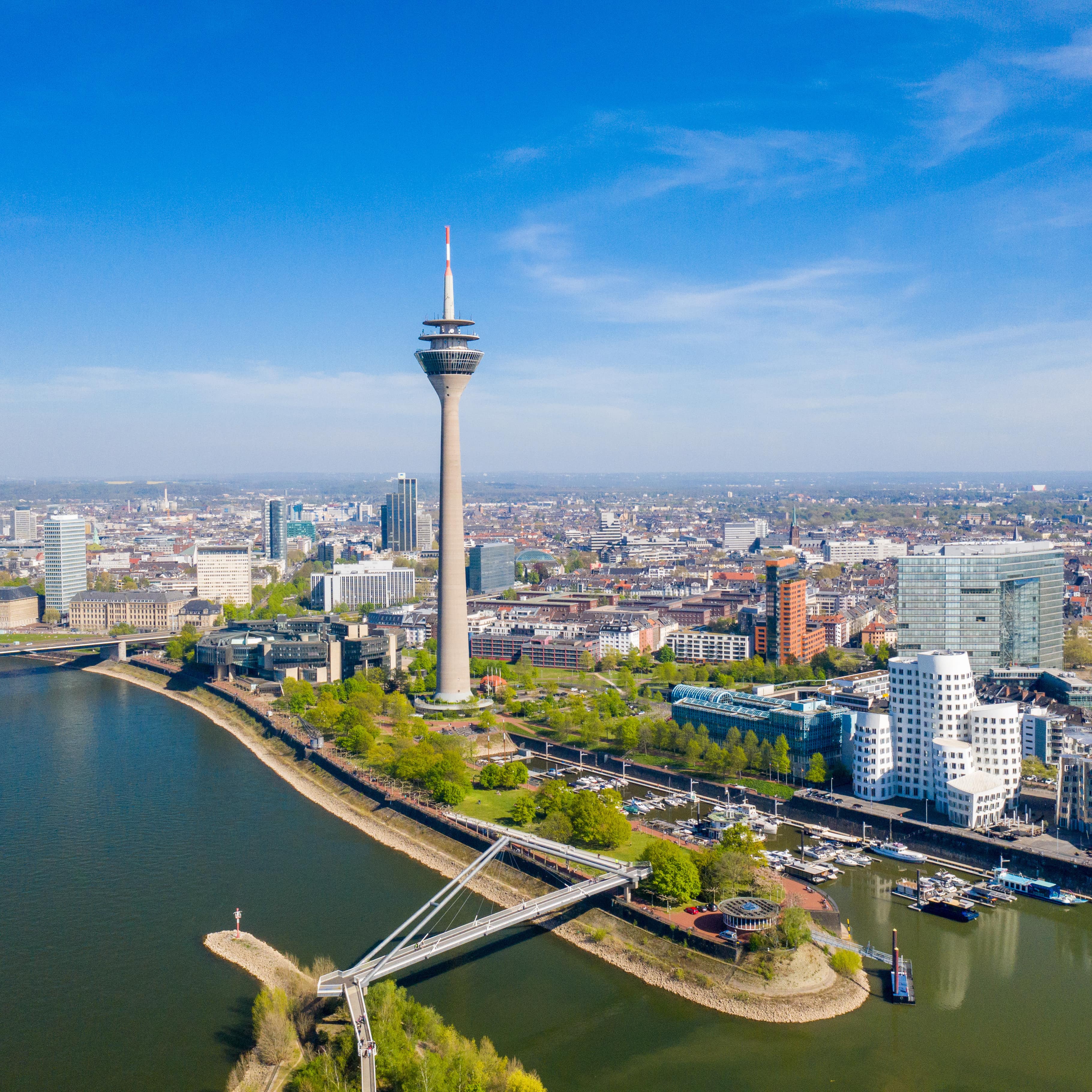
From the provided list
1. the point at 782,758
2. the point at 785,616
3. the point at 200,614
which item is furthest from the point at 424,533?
the point at 782,758

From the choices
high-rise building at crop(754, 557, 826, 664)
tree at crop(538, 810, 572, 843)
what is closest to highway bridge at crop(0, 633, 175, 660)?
high-rise building at crop(754, 557, 826, 664)

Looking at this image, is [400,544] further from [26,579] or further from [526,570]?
[26,579]

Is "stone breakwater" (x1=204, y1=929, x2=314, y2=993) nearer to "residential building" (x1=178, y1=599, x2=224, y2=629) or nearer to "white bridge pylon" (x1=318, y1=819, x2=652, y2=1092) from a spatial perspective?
"white bridge pylon" (x1=318, y1=819, x2=652, y2=1092)

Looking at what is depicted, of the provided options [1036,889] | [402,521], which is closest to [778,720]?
[1036,889]

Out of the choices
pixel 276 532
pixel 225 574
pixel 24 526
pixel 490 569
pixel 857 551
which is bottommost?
pixel 225 574

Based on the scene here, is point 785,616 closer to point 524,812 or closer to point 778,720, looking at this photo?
point 778,720

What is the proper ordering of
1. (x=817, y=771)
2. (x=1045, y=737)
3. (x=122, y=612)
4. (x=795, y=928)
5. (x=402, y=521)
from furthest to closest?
1. (x=402, y=521)
2. (x=122, y=612)
3. (x=1045, y=737)
4. (x=817, y=771)
5. (x=795, y=928)

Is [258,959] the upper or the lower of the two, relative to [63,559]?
lower

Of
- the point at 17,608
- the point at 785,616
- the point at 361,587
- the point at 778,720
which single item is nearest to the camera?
the point at 778,720

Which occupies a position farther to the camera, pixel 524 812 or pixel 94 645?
pixel 94 645
